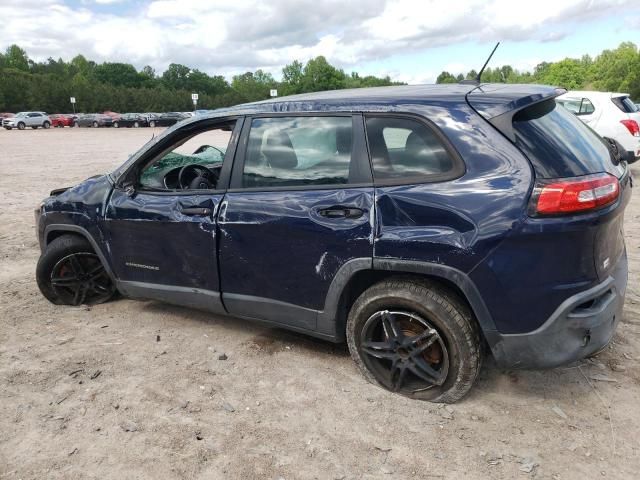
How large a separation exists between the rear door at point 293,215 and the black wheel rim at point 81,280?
5.09 ft

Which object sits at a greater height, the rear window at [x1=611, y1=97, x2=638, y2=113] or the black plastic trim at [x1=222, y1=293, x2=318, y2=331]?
the rear window at [x1=611, y1=97, x2=638, y2=113]

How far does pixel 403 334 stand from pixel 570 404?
1028 millimetres

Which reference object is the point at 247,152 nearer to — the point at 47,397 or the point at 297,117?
the point at 297,117

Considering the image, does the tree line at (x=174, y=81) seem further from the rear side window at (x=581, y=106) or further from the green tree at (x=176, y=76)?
the rear side window at (x=581, y=106)

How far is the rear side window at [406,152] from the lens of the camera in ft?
9.37

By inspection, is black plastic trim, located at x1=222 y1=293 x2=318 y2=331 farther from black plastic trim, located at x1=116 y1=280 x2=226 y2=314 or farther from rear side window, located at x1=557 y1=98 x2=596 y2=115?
rear side window, located at x1=557 y1=98 x2=596 y2=115

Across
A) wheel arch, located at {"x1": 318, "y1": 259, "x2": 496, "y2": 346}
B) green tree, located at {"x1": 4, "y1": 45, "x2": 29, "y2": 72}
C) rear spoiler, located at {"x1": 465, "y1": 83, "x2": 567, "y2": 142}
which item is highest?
green tree, located at {"x1": 4, "y1": 45, "x2": 29, "y2": 72}

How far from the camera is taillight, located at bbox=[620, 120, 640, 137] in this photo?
408 inches

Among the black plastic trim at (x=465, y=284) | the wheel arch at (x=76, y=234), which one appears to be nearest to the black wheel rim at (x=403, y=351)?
the black plastic trim at (x=465, y=284)

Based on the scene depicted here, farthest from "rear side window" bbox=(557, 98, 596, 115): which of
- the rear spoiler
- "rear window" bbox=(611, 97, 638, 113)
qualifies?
the rear spoiler

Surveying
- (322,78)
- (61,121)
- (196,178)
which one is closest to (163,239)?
(196,178)

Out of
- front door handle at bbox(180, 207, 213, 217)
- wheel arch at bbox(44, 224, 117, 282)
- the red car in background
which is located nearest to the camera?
front door handle at bbox(180, 207, 213, 217)

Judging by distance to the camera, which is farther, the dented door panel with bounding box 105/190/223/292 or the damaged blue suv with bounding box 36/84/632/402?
the dented door panel with bounding box 105/190/223/292

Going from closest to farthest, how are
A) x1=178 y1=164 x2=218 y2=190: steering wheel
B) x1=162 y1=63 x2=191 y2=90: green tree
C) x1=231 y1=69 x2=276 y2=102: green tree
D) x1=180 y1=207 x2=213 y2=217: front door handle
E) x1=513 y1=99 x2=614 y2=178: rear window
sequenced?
x1=513 y1=99 x2=614 y2=178: rear window, x1=180 y1=207 x2=213 y2=217: front door handle, x1=178 y1=164 x2=218 y2=190: steering wheel, x1=231 y1=69 x2=276 y2=102: green tree, x1=162 y1=63 x2=191 y2=90: green tree
